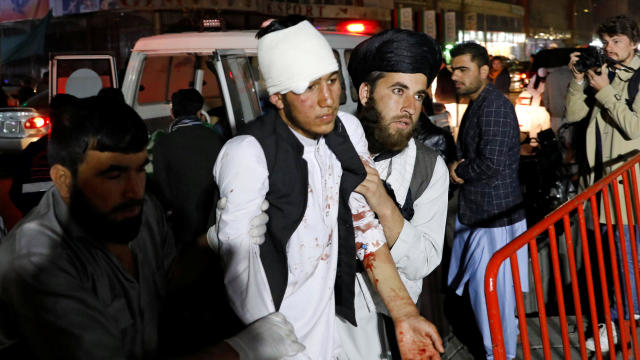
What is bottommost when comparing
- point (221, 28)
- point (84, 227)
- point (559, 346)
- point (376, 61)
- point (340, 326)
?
point (559, 346)

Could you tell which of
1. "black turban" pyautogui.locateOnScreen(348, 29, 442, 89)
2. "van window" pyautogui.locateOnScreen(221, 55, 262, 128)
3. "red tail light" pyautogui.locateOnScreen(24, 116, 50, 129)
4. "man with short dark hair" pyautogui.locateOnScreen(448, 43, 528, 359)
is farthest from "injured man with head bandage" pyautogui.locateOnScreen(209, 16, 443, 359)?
"red tail light" pyautogui.locateOnScreen(24, 116, 50, 129)

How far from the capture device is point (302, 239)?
1.99 meters

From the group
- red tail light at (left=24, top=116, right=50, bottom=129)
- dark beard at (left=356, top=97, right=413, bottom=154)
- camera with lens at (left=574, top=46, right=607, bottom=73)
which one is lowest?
dark beard at (left=356, top=97, right=413, bottom=154)

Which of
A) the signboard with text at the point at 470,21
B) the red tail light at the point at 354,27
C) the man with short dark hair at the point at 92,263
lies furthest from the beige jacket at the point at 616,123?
the signboard with text at the point at 470,21

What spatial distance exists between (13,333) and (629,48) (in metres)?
4.48

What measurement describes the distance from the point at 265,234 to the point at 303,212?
146 mm

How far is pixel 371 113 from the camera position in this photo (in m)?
2.70

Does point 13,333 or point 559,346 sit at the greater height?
point 13,333

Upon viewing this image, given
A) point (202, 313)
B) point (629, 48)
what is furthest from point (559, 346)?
point (202, 313)

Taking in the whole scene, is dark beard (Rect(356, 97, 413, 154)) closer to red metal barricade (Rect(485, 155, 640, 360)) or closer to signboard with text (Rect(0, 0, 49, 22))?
red metal barricade (Rect(485, 155, 640, 360))

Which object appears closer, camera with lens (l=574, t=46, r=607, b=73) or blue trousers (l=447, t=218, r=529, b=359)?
blue trousers (l=447, t=218, r=529, b=359)

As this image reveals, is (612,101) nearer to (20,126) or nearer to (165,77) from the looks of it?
(165,77)

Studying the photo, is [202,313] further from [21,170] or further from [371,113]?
[21,170]

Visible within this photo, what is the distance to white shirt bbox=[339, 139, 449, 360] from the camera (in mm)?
2404
